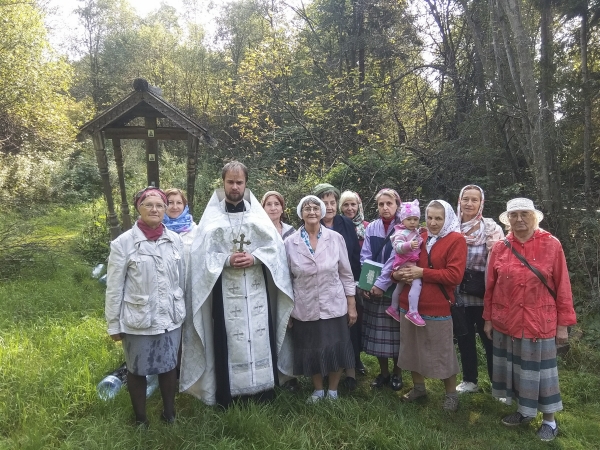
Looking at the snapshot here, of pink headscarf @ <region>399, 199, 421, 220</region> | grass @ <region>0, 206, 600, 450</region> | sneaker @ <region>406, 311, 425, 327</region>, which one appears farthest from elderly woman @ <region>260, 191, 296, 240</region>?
grass @ <region>0, 206, 600, 450</region>

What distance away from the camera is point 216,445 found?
3.05 m

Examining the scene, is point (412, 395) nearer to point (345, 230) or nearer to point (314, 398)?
point (314, 398)

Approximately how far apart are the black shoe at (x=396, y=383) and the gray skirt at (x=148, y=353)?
217 cm

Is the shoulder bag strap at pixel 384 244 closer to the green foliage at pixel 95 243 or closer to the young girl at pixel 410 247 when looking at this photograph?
the young girl at pixel 410 247

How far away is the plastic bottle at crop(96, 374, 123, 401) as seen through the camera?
372 centimetres

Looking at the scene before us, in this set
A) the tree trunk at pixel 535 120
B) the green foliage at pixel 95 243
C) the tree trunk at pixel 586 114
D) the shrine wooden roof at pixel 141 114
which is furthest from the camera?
the green foliage at pixel 95 243

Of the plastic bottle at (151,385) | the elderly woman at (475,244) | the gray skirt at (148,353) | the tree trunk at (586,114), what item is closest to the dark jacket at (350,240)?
the elderly woman at (475,244)

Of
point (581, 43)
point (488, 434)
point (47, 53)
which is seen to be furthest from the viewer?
point (47, 53)

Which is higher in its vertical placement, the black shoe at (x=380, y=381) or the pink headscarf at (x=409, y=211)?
the pink headscarf at (x=409, y=211)

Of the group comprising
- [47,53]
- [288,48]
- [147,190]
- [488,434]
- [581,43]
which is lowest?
[488,434]

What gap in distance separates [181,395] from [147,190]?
2039 mm

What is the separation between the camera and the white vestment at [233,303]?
351 cm

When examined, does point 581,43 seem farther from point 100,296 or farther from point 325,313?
point 100,296

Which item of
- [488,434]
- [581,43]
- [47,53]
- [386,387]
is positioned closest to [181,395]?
[386,387]
